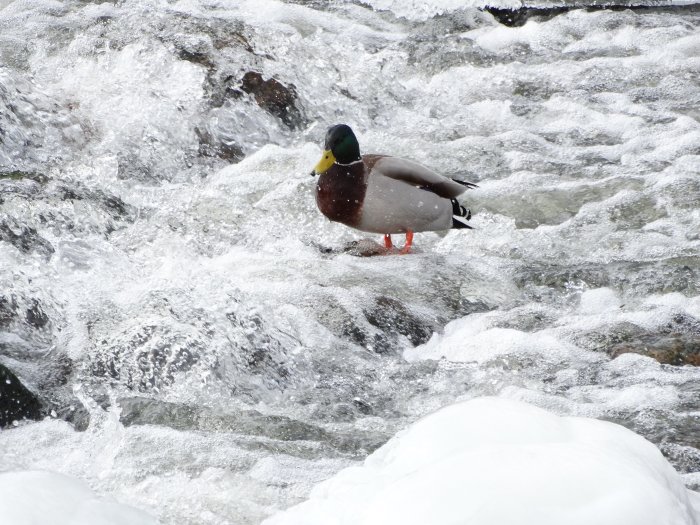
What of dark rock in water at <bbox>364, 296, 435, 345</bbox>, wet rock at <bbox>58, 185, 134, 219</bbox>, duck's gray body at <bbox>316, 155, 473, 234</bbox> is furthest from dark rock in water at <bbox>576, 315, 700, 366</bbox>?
wet rock at <bbox>58, 185, 134, 219</bbox>

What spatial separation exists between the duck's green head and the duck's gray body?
0.03m

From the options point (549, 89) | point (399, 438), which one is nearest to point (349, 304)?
point (399, 438)

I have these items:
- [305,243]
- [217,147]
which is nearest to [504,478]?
[305,243]

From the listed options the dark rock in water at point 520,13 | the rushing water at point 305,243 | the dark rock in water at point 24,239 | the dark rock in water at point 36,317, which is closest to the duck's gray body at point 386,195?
the rushing water at point 305,243

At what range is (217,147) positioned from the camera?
5.22 m

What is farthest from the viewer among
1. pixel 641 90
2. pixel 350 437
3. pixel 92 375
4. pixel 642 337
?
pixel 641 90

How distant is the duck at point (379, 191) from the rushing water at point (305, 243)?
0.20m

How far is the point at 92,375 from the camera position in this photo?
2.90 metres

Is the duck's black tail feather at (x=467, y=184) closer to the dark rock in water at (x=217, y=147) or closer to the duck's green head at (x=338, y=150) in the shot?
the duck's green head at (x=338, y=150)

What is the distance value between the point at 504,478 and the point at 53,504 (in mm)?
780

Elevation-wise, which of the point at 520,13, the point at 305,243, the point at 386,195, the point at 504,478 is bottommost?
the point at 305,243

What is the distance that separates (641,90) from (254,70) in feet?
8.09

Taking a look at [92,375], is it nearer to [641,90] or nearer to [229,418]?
[229,418]

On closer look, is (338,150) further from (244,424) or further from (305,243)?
(244,424)
